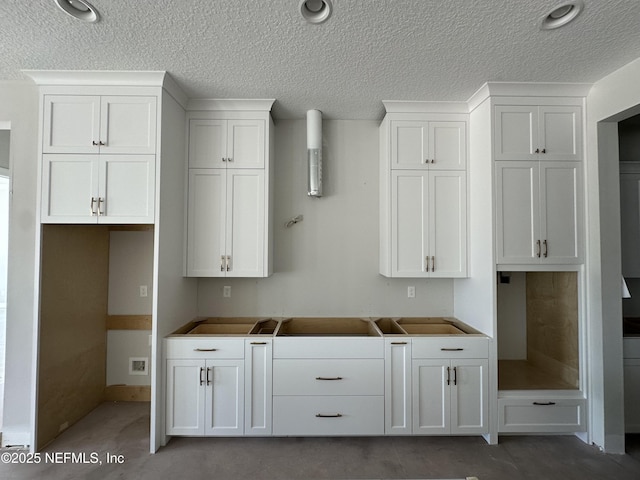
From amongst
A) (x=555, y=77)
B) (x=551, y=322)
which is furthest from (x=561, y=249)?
(x=555, y=77)

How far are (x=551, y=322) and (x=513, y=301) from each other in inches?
12.7

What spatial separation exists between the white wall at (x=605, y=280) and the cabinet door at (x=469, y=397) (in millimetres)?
765

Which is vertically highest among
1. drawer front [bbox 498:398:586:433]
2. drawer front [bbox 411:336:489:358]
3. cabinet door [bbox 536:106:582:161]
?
cabinet door [bbox 536:106:582:161]

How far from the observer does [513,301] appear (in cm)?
278

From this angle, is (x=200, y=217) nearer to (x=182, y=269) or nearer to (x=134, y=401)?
(x=182, y=269)

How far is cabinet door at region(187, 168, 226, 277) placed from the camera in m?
2.49

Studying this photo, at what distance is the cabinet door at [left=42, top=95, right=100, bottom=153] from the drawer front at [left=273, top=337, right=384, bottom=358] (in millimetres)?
1931

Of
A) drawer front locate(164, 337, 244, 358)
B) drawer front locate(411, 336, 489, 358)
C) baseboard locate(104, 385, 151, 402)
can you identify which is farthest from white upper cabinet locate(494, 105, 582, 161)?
baseboard locate(104, 385, 151, 402)

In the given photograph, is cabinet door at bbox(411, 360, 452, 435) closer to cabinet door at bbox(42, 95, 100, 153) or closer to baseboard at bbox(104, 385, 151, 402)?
baseboard at bbox(104, 385, 151, 402)

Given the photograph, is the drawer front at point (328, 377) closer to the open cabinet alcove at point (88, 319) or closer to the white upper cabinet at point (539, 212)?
the white upper cabinet at point (539, 212)

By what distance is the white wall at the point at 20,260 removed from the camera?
2.22 meters

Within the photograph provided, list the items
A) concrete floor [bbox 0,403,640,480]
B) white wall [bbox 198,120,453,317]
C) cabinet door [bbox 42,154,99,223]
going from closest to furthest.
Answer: concrete floor [bbox 0,403,640,480]
cabinet door [bbox 42,154,99,223]
white wall [bbox 198,120,453,317]

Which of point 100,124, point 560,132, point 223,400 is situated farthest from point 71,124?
point 560,132

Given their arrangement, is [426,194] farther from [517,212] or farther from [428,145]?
[517,212]
